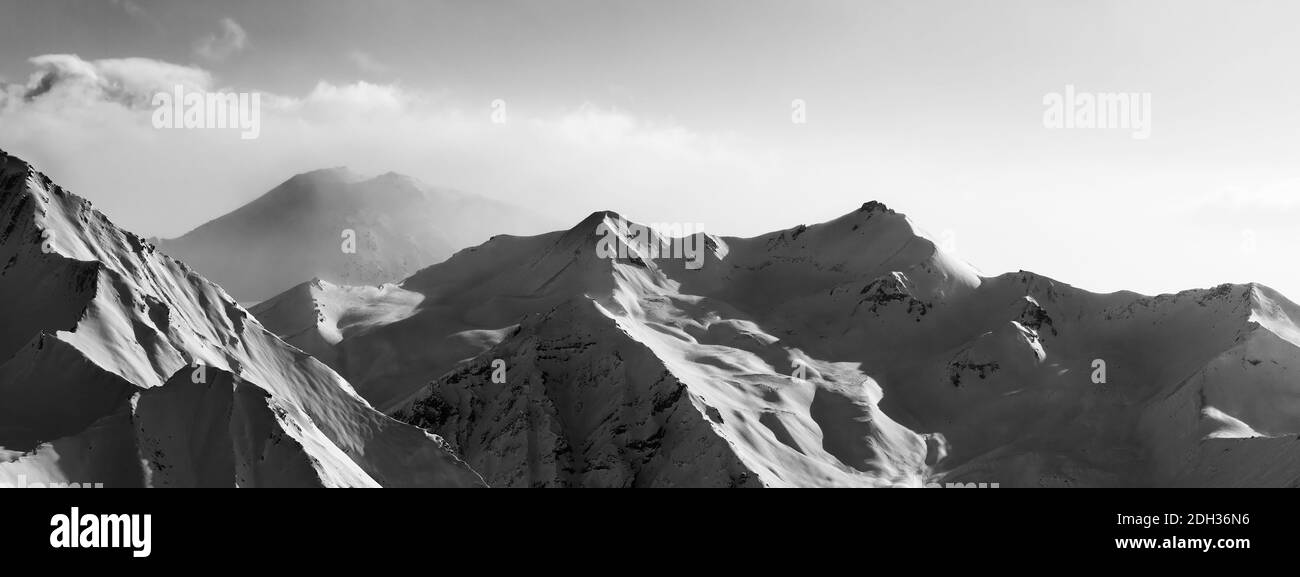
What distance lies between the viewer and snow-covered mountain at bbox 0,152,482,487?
420 ft

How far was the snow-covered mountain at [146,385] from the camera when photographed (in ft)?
420

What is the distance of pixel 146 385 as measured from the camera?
5714 inches

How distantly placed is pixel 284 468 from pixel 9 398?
102 feet

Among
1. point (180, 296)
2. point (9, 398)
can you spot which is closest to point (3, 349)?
point (9, 398)
